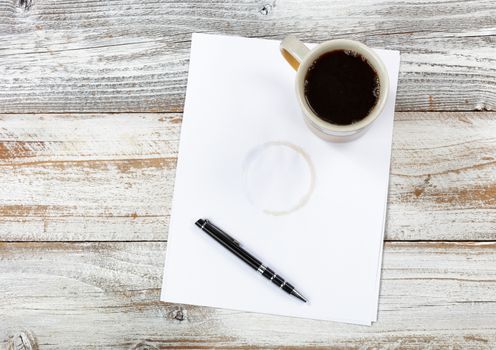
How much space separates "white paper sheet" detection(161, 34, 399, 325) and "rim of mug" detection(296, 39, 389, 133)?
0.07 metres

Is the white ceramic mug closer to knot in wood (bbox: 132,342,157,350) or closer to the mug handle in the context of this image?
the mug handle

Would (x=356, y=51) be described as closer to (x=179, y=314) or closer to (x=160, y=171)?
(x=160, y=171)

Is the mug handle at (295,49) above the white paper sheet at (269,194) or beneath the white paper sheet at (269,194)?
above

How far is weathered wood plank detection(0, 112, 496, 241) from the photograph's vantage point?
0.64 metres

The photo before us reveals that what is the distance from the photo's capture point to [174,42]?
0.67 m

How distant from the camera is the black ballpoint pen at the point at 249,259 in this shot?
630 mm

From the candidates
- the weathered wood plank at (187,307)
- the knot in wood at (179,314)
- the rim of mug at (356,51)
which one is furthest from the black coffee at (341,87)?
the knot in wood at (179,314)

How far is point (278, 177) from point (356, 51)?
174 millimetres

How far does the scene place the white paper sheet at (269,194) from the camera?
2.09 feet

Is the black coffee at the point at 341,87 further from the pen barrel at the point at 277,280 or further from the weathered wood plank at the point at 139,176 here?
the pen barrel at the point at 277,280

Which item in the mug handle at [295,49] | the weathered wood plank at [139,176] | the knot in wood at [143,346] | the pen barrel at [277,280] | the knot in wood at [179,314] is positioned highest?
the mug handle at [295,49]

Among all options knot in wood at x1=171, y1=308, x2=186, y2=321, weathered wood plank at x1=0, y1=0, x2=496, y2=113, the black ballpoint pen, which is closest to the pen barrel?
the black ballpoint pen

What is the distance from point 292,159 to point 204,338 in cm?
25

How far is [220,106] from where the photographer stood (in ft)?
2.15
